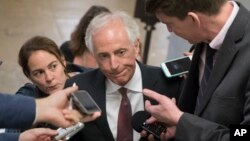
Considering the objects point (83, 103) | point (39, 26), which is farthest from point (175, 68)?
point (39, 26)

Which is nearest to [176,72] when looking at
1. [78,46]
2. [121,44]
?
[121,44]

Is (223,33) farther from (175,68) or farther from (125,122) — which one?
(125,122)

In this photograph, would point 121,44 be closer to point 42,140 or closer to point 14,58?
point 42,140

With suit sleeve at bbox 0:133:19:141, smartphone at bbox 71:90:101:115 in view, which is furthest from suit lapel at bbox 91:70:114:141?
suit sleeve at bbox 0:133:19:141

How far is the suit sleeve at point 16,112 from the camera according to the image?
5.31 feet

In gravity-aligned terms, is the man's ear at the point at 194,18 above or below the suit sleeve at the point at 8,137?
above

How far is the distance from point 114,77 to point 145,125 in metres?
0.29

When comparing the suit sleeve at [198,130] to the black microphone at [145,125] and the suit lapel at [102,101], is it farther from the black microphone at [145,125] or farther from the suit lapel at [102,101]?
the suit lapel at [102,101]

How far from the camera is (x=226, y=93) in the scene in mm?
1479

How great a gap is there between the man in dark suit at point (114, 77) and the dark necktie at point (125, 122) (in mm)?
11

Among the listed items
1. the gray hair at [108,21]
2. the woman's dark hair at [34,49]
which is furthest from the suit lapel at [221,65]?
the woman's dark hair at [34,49]

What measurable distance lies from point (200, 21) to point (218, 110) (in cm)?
33

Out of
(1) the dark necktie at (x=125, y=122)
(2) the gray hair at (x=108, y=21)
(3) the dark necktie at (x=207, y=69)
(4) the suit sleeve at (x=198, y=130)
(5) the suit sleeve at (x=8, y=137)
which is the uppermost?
(2) the gray hair at (x=108, y=21)

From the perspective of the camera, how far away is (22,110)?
1.63m
